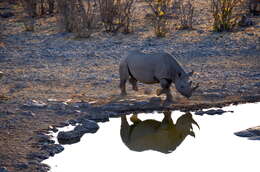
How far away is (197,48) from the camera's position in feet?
46.8

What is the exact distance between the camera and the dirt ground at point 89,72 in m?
9.82

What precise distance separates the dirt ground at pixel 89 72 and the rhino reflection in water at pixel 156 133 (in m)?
0.44

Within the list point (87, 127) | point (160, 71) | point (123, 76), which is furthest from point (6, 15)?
point (87, 127)

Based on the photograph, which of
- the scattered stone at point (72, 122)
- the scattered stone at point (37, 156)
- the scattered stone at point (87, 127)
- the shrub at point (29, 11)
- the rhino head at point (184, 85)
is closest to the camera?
the scattered stone at point (37, 156)

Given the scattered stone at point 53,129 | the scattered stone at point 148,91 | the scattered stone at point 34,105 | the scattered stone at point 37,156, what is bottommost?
the scattered stone at point 53,129

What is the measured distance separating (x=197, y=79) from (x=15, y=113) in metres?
4.05

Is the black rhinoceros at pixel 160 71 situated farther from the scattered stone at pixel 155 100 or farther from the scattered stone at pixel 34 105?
the scattered stone at pixel 34 105

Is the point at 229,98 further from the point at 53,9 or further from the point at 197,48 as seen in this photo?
the point at 53,9

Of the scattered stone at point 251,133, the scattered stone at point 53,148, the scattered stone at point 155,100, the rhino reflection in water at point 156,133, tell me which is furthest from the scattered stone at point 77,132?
the scattered stone at point 251,133

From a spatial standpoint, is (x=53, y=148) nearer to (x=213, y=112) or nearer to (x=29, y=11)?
(x=213, y=112)

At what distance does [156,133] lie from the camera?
963 centimetres

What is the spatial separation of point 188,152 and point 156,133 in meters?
1.08

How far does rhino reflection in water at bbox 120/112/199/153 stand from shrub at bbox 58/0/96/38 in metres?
5.97

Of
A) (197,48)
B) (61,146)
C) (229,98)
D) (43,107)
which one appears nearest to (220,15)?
(197,48)
